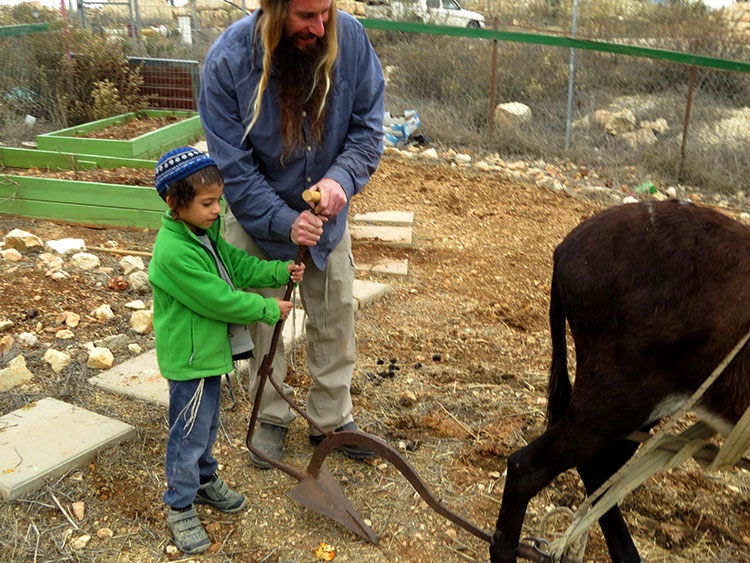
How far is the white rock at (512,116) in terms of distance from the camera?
1030 centimetres

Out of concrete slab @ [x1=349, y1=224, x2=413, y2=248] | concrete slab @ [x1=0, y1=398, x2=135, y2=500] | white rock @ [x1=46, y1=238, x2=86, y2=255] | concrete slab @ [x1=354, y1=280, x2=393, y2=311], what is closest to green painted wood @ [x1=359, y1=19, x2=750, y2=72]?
concrete slab @ [x1=349, y1=224, x2=413, y2=248]

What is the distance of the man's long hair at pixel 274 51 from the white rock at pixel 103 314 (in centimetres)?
209

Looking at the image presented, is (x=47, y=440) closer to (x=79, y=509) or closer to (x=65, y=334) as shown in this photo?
(x=79, y=509)

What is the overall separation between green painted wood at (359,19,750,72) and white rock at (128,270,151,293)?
6.26 meters

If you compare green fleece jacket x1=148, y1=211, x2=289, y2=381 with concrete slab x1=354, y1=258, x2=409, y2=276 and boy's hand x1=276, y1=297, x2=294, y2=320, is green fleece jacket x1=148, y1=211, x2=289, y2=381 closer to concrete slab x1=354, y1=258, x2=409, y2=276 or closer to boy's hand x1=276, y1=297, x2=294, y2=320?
boy's hand x1=276, y1=297, x2=294, y2=320

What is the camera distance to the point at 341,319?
329cm

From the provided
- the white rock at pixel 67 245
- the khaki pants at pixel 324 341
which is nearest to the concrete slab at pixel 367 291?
the khaki pants at pixel 324 341

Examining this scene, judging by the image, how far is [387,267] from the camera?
567 centimetres

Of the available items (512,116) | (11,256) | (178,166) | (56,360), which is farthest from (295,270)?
(512,116)

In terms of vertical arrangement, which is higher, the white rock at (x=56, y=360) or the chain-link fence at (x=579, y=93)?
the chain-link fence at (x=579, y=93)

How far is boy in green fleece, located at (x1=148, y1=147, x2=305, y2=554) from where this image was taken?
2504 millimetres

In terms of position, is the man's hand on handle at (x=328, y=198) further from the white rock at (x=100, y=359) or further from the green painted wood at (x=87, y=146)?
the green painted wood at (x=87, y=146)

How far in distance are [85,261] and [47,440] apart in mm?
2143

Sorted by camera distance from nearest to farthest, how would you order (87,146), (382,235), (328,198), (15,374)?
(328,198), (15,374), (382,235), (87,146)
